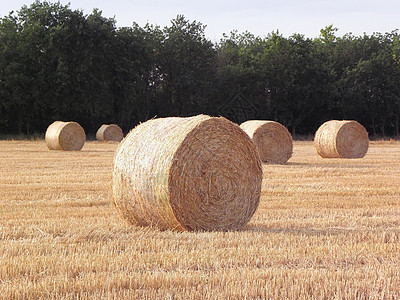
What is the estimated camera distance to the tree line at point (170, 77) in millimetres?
30906

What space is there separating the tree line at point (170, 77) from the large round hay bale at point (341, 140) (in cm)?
1671

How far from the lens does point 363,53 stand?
3934cm

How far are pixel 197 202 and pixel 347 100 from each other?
31.3m

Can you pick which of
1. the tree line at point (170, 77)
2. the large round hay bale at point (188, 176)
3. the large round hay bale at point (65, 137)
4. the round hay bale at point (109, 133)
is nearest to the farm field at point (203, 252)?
the large round hay bale at point (188, 176)

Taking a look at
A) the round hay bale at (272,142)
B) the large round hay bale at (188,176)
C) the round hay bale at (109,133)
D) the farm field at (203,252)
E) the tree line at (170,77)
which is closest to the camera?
the farm field at (203,252)

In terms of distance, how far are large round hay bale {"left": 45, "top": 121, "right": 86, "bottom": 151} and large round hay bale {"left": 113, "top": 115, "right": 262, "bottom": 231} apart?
557 inches

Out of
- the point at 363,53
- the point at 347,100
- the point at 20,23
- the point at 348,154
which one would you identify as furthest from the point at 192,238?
the point at 363,53

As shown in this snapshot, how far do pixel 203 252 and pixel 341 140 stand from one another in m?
13.3

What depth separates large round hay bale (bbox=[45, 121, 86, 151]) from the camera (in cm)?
2050

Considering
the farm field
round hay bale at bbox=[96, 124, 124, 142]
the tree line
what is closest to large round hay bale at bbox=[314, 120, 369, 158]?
the farm field

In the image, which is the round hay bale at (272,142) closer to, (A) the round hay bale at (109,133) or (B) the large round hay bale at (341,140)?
(B) the large round hay bale at (341,140)

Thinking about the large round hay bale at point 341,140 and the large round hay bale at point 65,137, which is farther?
the large round hay bale at point 65,137

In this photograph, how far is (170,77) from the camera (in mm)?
38219

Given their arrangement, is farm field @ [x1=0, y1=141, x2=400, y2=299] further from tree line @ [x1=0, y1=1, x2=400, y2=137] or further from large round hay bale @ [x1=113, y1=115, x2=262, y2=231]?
tree line @ [x1=0, y1=1, x2=400, y2=137]
